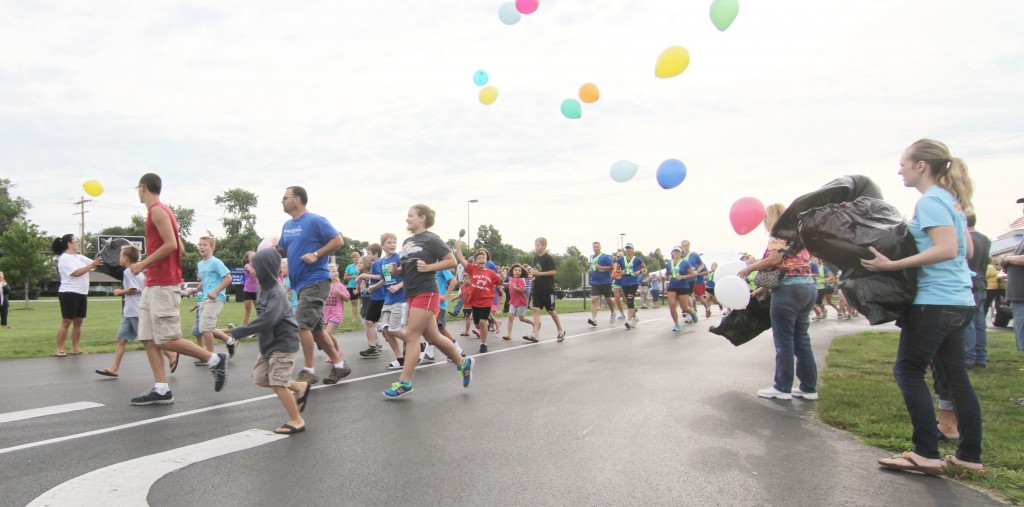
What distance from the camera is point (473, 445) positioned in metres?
4.08

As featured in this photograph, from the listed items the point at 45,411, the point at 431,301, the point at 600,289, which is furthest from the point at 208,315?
the point at 600,289

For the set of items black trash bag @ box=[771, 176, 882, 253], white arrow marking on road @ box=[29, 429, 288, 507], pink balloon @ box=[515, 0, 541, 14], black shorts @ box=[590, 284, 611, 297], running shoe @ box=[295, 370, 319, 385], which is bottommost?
white arrow marking on road @ box=[29, 429, 288, 507]

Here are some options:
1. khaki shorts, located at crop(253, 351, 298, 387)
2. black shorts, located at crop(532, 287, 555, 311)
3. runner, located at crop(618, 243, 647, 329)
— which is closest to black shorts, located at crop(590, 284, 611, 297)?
runner, located at crop(618, 243, 647, 329)

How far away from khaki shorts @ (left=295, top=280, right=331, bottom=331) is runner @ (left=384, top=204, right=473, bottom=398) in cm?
80

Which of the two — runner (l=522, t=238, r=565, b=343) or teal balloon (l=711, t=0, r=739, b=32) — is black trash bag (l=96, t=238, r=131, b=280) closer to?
runner (l=522, t=238, r=565, b=343)

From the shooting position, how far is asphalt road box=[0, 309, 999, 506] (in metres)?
3.18

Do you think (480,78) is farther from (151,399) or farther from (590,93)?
(151,399)

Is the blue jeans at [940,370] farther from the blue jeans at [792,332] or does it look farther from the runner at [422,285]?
the runner at [422,285]

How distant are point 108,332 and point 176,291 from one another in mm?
10494

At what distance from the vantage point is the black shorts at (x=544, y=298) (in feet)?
37.4

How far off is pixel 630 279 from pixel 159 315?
11247mm

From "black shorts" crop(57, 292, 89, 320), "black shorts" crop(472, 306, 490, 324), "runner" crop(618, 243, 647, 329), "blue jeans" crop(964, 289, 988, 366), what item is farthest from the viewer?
"runner" crop(618, 243, 647, 329)

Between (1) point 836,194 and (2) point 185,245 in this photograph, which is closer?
(1) point 836,194

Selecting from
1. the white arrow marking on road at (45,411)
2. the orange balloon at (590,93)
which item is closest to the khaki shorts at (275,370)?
the white arrow marking on road at (45,411)
